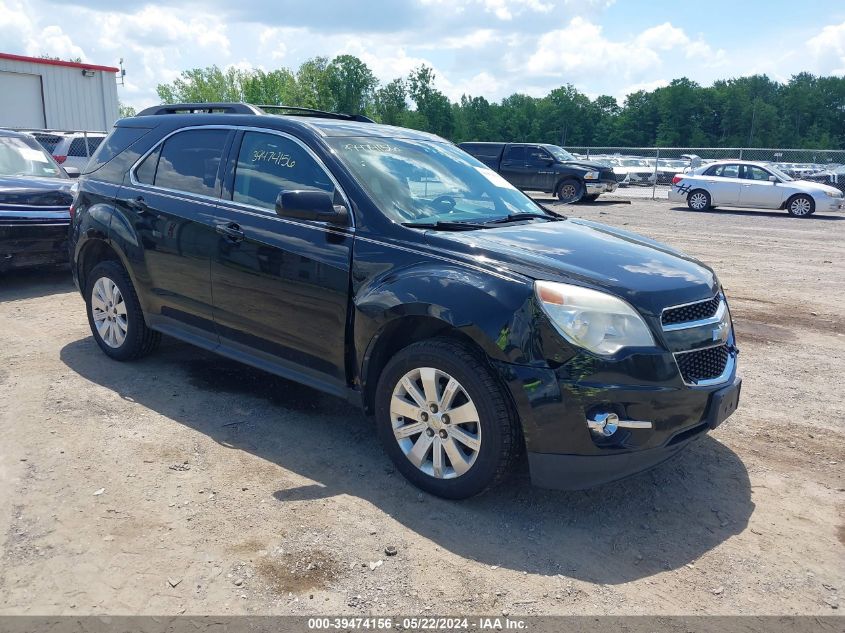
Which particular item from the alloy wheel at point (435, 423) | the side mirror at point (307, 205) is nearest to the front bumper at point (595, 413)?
the alloy wheel at point (435, 423)

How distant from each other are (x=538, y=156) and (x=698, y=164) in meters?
8.95

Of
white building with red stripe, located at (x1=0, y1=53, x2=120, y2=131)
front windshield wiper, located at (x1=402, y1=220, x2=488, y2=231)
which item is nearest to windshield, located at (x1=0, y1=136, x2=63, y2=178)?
front windshield wiper, located at (x1=402, y1=220, x2=488, y2=231)

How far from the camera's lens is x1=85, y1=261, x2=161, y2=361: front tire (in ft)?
18.2

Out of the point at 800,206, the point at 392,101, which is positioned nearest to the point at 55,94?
the point at 800,206

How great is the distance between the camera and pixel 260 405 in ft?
16.6

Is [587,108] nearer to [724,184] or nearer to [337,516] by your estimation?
[724,184]

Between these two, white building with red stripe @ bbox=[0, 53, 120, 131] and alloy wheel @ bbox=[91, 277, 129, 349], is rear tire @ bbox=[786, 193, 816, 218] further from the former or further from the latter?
white building with red stripe @ bbox=[0, 53, 120, 131]

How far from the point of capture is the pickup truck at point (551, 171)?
2234 cm

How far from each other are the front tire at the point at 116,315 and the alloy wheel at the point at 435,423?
2.69 m

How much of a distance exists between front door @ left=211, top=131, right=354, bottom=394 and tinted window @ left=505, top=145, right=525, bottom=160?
63.3 feet

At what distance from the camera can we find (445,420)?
362cm

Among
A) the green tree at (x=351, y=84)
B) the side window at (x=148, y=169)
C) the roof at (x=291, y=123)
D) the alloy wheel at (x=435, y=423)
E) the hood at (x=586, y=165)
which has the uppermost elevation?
the green tree at (x=351, y=84)

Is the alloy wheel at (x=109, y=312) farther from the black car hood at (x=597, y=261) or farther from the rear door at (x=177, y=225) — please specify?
the black car hood at (x=597, y=261)

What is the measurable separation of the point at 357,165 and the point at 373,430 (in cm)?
167
